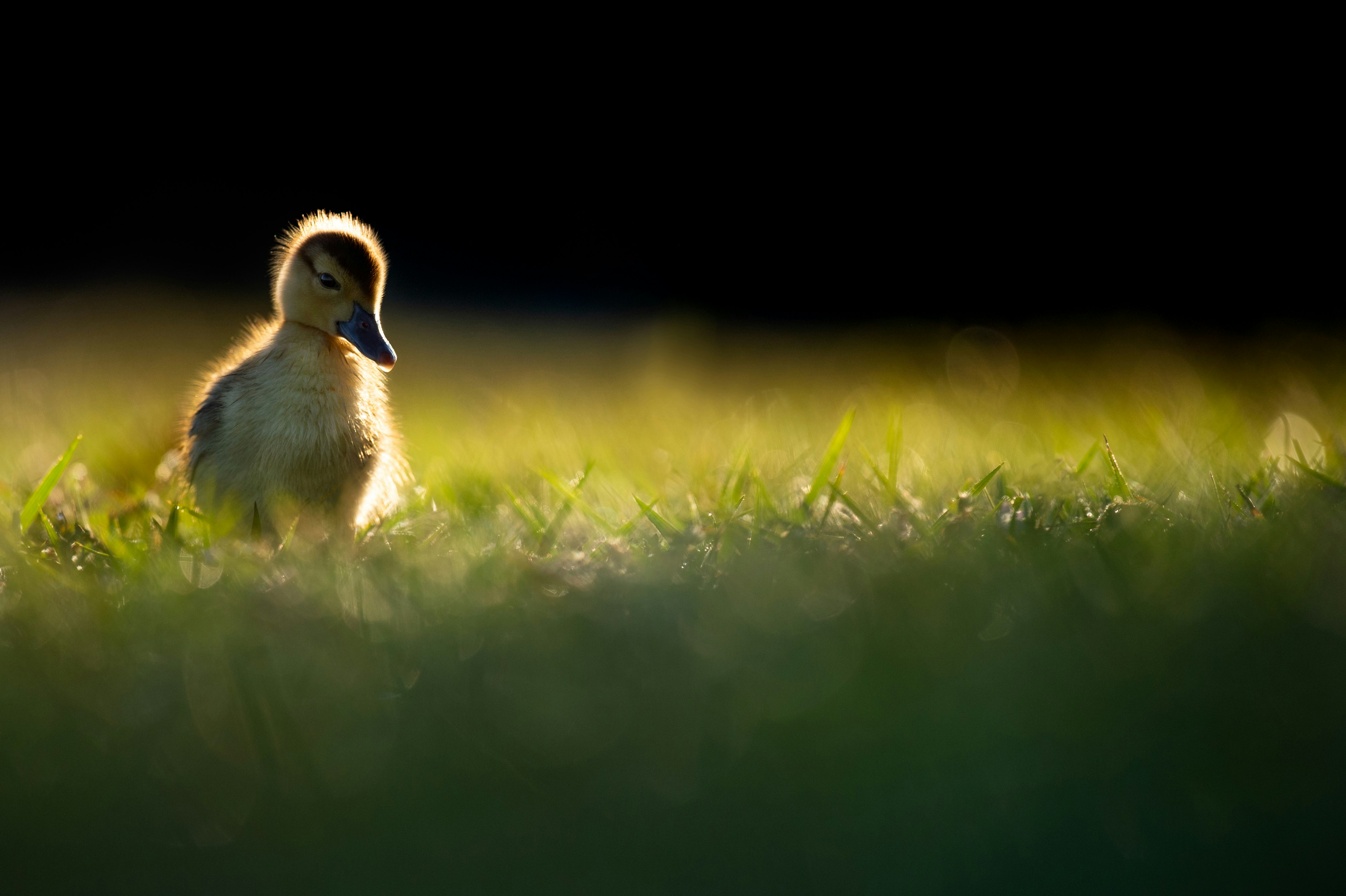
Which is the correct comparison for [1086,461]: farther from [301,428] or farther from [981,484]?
[301,428]

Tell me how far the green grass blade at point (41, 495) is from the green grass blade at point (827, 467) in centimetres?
87

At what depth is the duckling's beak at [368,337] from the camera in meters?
1.50

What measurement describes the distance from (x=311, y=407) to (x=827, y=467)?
0.79 m

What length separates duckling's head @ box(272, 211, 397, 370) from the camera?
1.51m

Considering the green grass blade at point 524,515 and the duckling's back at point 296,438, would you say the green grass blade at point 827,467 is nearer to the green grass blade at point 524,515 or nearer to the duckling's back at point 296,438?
the green grass blade at point 524,515

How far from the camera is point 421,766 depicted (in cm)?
75

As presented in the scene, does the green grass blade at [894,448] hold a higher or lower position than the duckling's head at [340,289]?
lower

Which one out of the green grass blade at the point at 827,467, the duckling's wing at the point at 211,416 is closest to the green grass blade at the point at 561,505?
the green grass blade at the point at 827,467

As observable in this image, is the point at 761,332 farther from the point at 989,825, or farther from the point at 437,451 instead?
the point at 989,825

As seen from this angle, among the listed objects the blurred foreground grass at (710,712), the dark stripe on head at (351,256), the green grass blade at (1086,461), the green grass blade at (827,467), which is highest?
the dark stripe on head at (351,256)

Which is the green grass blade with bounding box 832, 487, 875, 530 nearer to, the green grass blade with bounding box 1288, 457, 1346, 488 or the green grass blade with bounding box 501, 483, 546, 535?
the green grass blade with bounding box 501, 483, 546, 535

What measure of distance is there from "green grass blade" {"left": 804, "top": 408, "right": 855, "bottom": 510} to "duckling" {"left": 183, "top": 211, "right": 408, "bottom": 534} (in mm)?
698

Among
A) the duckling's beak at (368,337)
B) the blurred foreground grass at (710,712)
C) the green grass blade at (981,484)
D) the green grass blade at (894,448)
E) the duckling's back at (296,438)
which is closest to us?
the blurred foreground grass at (710,712)

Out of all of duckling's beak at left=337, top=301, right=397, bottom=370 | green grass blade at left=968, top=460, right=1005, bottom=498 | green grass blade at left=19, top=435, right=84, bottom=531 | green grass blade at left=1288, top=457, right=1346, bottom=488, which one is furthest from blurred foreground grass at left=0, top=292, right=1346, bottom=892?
duckling's beak at left=337, top=301, right=397, bottom=370
